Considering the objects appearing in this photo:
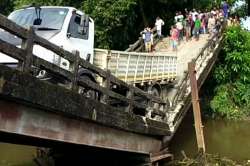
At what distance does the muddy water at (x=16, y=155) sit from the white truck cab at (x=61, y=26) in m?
5.78

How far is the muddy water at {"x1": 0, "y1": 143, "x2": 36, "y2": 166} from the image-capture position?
1655 cm

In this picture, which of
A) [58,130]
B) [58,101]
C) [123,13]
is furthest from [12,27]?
[123,13]

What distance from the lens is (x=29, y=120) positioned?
883 centimetres

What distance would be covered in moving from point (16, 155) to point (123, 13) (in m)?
11.6

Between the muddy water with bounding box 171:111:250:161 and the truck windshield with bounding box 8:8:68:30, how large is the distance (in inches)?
321

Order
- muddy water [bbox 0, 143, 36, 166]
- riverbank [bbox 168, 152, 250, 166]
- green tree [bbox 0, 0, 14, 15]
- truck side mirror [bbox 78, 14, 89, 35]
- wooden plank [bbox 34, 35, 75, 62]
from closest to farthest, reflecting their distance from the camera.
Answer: wooden plank [bbox 34, 35, 75, 62]
truck side mirror [bbox 78, 14, 89, 35]
riverbank [bbox 168, 152, 250, 166]
muddy water [bbox 0, 143, 36, 166]
green tree [bbox 0, 0, 14, 15]

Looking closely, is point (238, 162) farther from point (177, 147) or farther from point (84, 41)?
point (84, 41)

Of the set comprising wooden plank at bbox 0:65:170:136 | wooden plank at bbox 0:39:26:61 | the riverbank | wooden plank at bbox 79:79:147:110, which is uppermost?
wooden plank at bbox 0:39:26:61

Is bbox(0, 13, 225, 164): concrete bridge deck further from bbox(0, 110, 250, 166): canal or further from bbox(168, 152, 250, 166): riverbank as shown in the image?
bbox(0, 110, 250, 166): canal

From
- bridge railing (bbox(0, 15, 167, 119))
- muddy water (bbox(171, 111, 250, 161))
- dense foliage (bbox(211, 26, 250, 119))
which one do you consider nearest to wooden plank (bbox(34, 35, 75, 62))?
bridge railing (bbox(0, 15, 167, 119))

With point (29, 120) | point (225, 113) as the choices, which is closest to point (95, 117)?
point (29, 120)

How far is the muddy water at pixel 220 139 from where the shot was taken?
18.5m

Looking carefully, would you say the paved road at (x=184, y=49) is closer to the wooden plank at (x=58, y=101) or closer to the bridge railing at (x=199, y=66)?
the bridge railing at (x=199, y=66)

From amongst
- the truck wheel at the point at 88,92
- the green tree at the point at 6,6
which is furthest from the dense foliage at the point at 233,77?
the green tree at the point at 6,6
